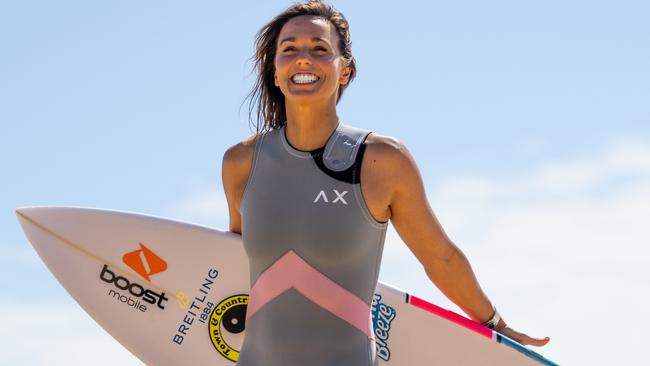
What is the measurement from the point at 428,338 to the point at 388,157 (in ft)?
7.75

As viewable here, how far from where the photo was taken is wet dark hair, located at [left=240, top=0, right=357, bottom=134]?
316cm

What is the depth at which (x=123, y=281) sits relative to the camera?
554cm

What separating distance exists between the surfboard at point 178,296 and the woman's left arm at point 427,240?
128 cm

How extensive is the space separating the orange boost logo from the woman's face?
2653 mm

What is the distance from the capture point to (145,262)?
5453 mm

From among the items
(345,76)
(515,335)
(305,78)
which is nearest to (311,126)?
(305,78)

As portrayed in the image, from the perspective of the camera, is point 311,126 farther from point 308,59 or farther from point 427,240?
point 427,240

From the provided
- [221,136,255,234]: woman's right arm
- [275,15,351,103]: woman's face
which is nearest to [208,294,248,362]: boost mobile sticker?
[221,136,255,234]: woman's right arm

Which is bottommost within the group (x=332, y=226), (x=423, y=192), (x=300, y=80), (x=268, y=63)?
(x=332, y=226)

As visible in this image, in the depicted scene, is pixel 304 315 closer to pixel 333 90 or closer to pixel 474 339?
pixel 333 90

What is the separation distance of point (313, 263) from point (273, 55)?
3.19ft

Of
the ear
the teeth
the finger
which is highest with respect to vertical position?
the ear

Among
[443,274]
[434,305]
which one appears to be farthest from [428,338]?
[443,274]

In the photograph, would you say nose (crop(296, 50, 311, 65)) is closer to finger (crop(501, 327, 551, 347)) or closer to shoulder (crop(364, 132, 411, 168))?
shoulder (crop(364, 132, 411, 168))
